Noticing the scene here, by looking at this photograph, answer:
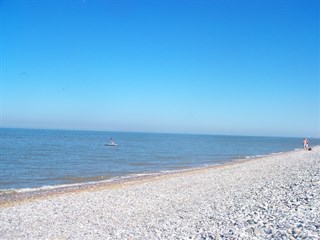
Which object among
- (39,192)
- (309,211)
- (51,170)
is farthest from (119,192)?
(51,170)

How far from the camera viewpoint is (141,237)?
10758 mm

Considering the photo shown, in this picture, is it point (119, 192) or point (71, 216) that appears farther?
point (119, 192)

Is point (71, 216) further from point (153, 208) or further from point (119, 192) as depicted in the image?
point (119, 192)

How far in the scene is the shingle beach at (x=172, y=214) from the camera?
393 inches

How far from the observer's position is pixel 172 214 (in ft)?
45.7

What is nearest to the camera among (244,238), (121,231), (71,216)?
(244,238)

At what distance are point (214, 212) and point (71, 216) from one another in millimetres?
5787

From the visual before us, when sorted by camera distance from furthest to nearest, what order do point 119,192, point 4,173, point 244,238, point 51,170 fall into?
point 51,170, point 4,173, point 119,192, point 244,238

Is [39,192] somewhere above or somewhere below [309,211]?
below

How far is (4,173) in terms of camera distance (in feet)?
101

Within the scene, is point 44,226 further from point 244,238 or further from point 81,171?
point 81,171

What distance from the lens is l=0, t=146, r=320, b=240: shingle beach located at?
999 cm

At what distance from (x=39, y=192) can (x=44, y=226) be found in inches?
370

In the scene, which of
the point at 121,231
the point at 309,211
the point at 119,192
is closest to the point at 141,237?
the point at 121,231
